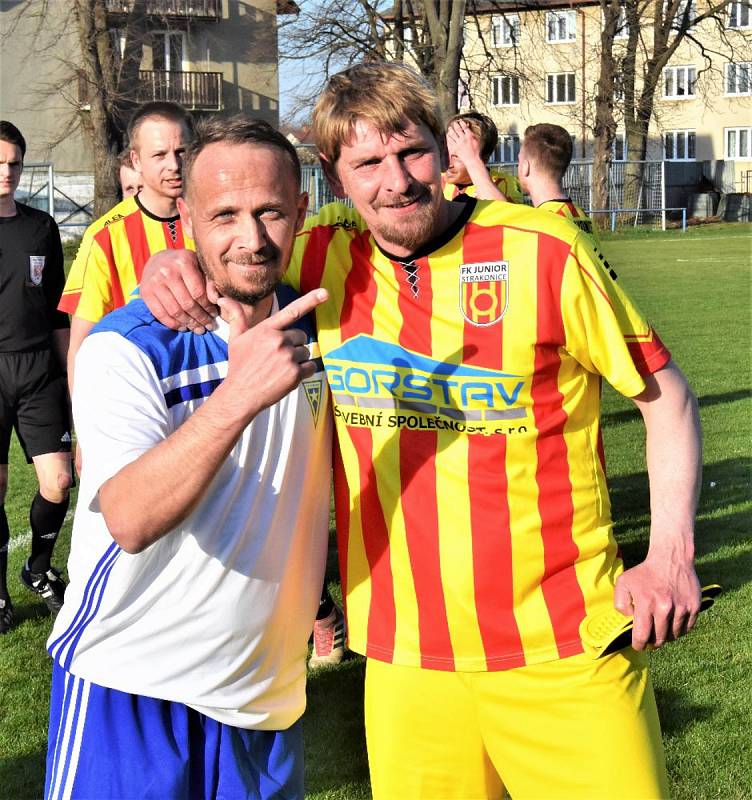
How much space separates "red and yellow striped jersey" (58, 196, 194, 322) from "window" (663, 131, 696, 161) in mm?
54523

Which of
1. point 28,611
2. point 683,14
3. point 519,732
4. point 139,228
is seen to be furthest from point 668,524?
point 683,14

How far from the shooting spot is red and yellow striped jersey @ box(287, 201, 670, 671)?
8.29ft

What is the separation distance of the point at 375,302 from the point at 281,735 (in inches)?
42.2

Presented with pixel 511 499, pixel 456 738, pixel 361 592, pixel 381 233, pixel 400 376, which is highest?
pixel 381 233

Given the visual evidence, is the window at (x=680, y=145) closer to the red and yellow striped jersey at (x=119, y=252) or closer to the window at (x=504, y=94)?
the window at (x=504, y=94)

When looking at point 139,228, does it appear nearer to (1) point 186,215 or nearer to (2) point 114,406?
(1) point 186,215

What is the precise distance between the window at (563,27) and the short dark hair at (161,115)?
51.3 meters

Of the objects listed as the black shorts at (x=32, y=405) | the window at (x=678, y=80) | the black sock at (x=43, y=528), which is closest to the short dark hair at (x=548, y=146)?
the black shorts at (x=32, y=405)

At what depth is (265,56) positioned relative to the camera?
43.4 meters

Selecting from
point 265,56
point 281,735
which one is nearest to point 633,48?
point 265,56

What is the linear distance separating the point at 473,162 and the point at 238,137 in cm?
361

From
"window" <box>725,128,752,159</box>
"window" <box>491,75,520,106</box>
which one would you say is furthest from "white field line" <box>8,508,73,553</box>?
"window" <box>725,128,752,159</box>

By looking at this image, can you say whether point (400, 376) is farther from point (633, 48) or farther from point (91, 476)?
point (633, 48)

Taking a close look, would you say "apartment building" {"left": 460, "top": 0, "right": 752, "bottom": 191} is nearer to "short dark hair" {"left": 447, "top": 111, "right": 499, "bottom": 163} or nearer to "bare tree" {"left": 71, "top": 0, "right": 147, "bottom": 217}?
"bare tree" {"left": 71, "top": 0, "right": 147, "bottom": 217}
